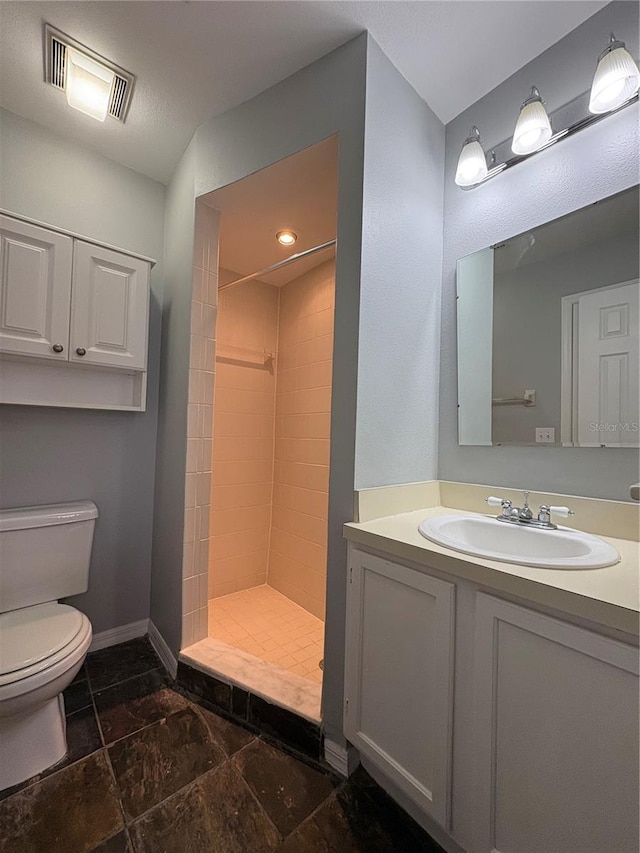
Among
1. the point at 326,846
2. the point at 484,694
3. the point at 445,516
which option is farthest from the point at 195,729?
the point at 445,516

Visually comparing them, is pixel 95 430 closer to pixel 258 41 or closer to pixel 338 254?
pixel 338 254

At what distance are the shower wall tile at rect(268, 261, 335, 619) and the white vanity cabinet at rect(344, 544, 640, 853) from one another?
1.17m

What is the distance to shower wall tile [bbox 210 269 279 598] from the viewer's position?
2471mm

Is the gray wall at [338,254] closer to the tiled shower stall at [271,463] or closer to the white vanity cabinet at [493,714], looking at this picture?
the white vanity cabinet at [493,714]

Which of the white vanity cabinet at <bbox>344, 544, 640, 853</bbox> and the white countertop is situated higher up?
the white countertop

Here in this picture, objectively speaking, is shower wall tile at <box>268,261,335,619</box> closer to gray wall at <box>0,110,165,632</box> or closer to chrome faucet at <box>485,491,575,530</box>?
gray wall at <box>0,110,165,632</box>

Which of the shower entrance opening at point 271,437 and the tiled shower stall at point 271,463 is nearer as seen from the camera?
the shower entrance opening at point 271,437

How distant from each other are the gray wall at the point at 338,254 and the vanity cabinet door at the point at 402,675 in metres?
0.09

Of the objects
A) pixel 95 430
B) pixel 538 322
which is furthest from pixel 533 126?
pixel 95 430

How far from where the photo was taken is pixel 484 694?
84cm

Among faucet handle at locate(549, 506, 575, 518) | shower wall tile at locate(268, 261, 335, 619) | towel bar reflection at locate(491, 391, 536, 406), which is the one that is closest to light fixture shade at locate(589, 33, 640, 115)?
towel bar reflection at locate(491, 391, 536, 406)

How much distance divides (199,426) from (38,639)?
3.17 ft

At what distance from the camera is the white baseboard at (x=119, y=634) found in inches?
72.9

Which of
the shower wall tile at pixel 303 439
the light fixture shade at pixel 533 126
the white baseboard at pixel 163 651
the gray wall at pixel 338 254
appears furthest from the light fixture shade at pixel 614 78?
the white baseboard at pixel 163 651
